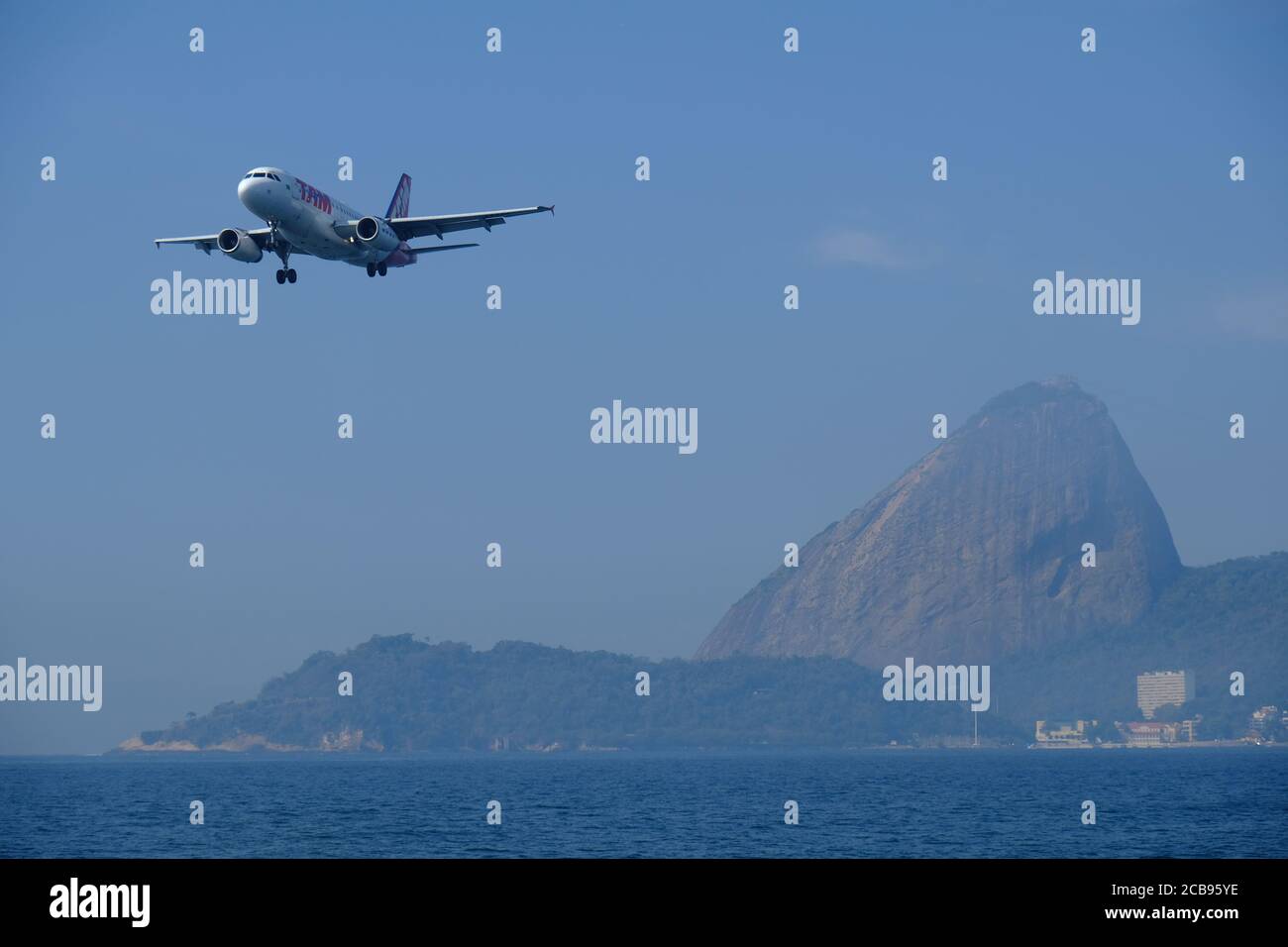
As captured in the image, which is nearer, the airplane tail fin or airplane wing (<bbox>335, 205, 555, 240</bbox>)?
airplane wing (<bbox>335, 205, 555, 240</bbox>)

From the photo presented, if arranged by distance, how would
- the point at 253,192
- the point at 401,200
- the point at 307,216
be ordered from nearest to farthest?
the point at 253,192, the point at 307,216, the point at 401,200

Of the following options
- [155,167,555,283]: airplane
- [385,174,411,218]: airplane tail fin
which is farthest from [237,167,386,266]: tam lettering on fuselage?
[385,174,411,218]: airplane tail fin

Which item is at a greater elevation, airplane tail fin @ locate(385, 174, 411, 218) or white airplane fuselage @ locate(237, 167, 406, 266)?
airplane tail fin @ locate(385, 174, 411, 218)

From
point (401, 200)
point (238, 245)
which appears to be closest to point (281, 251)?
point (238, 245)

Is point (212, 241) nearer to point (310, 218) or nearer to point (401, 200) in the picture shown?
point (310, 218)

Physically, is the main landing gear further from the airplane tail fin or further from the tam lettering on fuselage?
the airplane tail fin

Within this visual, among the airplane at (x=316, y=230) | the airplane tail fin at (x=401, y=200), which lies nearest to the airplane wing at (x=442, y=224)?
the airplane at (x=316, y=230)
